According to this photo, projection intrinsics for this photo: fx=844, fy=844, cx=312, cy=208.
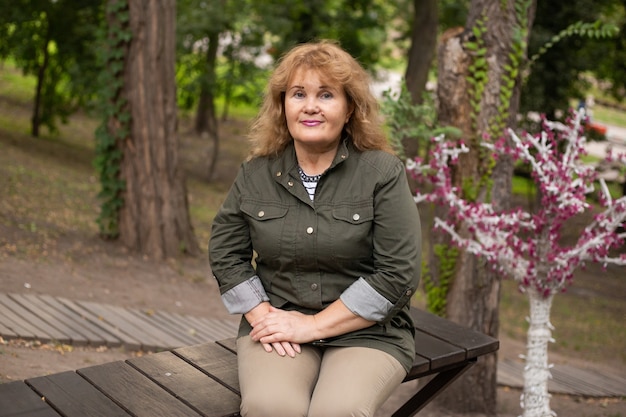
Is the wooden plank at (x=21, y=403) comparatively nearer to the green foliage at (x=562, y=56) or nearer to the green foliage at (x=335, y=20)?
the green foliage at (x=562, y=56)

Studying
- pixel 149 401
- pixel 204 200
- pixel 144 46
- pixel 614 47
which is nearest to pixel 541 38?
pixel 614 47

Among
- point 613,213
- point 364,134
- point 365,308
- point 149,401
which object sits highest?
point 364,134

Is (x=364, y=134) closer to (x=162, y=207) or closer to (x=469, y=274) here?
(x=469, y=274)

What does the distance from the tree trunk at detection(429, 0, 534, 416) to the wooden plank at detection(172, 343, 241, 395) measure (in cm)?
240

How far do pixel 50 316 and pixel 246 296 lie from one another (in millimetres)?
2670

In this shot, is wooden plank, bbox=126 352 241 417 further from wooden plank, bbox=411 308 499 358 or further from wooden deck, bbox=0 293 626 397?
wooden deck, bbox=0 293 626 397

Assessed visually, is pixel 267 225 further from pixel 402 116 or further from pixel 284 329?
pixel 402 116

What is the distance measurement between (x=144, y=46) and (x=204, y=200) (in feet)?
19.8

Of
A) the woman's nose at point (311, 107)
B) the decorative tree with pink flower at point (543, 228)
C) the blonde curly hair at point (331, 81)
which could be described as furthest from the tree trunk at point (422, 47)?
the woman's nose at point (311, 107)

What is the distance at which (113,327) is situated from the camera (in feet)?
19.2

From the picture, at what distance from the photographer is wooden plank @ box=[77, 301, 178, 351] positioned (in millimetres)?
5721

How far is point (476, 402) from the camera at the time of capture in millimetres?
5879

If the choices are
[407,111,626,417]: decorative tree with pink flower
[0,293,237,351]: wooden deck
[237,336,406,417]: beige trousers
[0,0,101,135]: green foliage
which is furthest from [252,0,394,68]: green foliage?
[237,336,406,417]: beige trousers

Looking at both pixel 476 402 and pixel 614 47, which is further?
pixel 614 47
